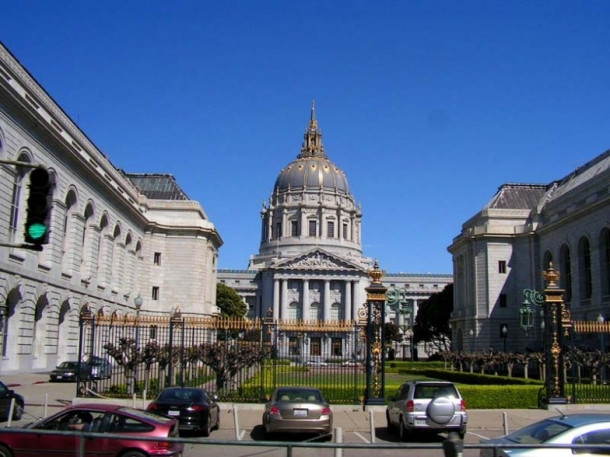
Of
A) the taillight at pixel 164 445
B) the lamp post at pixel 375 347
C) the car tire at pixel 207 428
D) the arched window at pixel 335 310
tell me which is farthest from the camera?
the arched window at pixel 335 310

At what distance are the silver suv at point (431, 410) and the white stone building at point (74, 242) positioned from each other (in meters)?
12.0

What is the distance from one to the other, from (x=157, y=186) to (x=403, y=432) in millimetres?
61895

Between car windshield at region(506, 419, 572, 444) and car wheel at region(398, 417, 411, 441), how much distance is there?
6.64 metres

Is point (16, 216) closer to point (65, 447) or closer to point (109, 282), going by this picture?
point (109, 282)

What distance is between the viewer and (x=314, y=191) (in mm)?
149125

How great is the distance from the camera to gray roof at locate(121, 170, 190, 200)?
74.8 meters

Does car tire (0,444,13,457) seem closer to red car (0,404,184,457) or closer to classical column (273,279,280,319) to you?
red car (0,404,184,457)

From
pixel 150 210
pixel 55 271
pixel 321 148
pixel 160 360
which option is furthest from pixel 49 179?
pixel 321 148

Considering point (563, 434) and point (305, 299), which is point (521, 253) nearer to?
point (563, 434)

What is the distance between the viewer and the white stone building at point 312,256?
129 m

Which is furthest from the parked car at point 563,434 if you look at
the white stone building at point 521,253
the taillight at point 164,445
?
the white stone building at point 521,253

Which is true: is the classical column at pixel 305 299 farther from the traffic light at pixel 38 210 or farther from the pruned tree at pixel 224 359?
the traffic light at pixel 38 210

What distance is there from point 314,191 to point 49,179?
454ft

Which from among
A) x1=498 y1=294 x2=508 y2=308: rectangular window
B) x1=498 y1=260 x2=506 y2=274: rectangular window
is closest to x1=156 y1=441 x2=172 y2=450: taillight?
x1=498 y1=294 x2=508 y2=308: rectangular window
